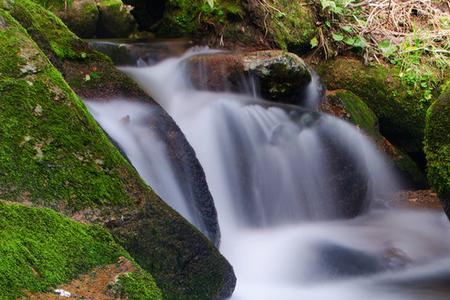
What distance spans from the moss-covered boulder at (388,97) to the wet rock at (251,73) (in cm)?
99

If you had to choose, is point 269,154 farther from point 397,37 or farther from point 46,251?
point 46,251

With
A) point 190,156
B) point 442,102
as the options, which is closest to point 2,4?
point 190,156

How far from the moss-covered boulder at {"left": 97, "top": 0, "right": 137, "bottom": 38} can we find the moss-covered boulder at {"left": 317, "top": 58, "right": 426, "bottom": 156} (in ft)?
11.4

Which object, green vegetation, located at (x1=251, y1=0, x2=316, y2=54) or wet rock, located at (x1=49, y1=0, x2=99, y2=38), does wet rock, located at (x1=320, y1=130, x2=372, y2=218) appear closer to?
green vegetation, located at (x1=251, y1=0, x2=316, y2=54)

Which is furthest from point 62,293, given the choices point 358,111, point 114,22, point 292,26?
point 114,22

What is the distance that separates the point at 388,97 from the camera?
7.13m

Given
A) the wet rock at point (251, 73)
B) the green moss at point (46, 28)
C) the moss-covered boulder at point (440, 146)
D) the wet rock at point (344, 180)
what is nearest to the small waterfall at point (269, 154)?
the wet rock at point (344, 180)

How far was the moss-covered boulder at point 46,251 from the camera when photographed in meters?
2.11

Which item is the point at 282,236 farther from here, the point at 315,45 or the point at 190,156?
the point at 315,45

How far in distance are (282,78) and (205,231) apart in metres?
3.01

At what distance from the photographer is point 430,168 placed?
401 centimetres

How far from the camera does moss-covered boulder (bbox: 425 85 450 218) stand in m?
3.88

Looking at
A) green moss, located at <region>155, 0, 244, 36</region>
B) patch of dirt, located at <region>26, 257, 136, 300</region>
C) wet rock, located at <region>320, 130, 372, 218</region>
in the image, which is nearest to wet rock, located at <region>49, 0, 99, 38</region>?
green moss, located at <region>155, 0, 244, 36</region>

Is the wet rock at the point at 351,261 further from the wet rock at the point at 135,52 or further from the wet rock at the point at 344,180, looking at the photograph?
the wet rock at the point at 135,52
